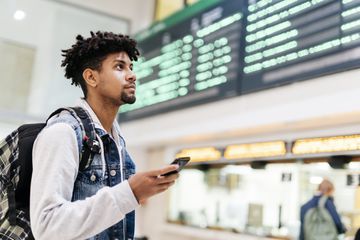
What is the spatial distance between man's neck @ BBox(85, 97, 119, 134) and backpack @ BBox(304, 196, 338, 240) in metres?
3.47

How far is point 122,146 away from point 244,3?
12.4 ft

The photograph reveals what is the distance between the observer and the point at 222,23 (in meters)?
5.51

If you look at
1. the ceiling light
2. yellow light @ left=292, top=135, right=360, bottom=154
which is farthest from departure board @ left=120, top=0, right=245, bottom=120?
the ceiling light

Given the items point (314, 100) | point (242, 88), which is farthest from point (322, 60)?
point (242, 88)

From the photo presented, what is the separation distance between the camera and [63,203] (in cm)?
137

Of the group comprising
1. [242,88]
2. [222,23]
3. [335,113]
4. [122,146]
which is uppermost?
[222,23]

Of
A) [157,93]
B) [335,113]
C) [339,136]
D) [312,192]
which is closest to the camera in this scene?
[335,113]

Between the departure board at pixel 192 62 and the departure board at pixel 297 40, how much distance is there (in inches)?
9.4

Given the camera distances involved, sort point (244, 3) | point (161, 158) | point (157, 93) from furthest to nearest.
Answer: point (161, 158) < point (157, 93) < point (244, 3)

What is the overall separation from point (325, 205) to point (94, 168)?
3.66 meters

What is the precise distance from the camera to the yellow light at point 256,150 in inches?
196

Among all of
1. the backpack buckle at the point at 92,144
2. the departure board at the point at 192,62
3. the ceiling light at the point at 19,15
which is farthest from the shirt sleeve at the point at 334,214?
the ceiling light at the point at 19,15

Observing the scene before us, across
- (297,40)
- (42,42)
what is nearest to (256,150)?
(297,40)

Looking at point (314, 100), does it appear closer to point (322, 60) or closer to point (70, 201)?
point (322, 60)
